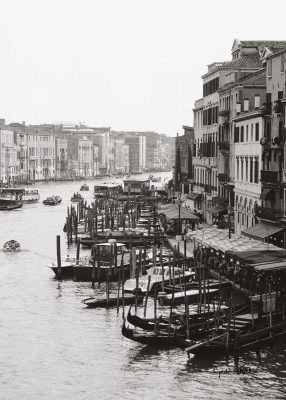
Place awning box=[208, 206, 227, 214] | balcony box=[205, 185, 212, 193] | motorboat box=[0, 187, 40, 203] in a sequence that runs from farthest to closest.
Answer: motorboat box=[0, 187, 40, 203] → balcony box=[205, 185, 212, 193] → awning box=[208, 206, 227, 214]

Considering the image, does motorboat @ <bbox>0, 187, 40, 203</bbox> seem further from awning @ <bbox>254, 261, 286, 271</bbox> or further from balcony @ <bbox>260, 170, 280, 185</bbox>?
awning @ <bbox>254, 261, 286, 271</bbox>

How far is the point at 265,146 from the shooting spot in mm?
29047

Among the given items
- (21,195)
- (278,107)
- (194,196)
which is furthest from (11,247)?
(21,195)

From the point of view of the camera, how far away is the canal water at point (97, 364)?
16.4 m

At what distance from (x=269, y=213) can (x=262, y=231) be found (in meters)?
1.18

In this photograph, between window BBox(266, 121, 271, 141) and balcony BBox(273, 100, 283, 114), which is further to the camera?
window BBox(266, 121, 271, 141)

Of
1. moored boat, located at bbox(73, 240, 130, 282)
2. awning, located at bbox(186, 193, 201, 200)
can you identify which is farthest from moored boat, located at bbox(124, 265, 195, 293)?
awning, located at bbox(186, 193, 201, 200)

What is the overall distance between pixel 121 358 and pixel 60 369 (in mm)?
1236

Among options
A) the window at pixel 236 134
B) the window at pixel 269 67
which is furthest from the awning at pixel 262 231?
the window at pixel 236 134

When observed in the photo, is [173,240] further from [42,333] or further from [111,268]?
[42,333]

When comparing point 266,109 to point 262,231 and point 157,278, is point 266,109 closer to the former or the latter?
point 262,231

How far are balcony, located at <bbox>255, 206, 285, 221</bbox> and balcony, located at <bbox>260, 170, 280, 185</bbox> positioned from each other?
2.51ft

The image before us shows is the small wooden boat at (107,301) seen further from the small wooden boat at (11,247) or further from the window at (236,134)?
the small wooden boat at (11,247)

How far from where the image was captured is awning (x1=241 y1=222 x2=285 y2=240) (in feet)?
86.0
